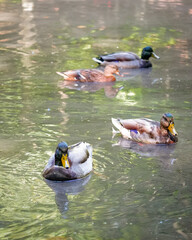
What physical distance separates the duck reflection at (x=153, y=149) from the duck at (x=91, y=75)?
375 cm

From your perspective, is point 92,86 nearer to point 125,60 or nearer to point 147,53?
point 125,60

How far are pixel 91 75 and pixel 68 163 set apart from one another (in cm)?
550

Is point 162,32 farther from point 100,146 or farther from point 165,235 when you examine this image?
point 165,235

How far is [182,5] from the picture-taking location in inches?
947

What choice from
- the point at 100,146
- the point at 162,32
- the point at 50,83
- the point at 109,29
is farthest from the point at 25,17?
the point at 100,146

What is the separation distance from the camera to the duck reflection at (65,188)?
6830 mm

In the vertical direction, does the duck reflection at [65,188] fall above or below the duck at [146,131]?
above

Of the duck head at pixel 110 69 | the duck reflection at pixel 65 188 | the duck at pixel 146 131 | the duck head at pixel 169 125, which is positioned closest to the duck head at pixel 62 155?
the duck reflection at pixel 65 188

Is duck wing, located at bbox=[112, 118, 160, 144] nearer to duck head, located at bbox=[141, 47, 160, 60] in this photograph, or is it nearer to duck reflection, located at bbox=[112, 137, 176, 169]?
duck reflection, located at bbox=[112, 137, 176, 169]

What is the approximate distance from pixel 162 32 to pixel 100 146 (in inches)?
416

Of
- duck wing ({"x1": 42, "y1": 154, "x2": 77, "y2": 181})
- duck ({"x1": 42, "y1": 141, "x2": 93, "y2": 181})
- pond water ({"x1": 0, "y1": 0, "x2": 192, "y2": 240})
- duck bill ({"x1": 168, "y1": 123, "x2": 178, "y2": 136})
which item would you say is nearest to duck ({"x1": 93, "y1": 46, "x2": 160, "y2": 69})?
pond water ({"x1": 0, "y1": 0, "x2": 192, "y2": 240})

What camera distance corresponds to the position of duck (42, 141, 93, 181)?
7.26 m

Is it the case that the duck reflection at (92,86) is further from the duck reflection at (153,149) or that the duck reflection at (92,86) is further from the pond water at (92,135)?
the duck reflection at (153,149)

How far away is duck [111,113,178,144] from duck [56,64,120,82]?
373 cm
